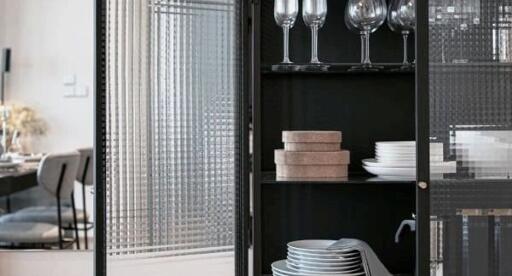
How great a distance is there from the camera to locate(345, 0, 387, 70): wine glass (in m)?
2.32

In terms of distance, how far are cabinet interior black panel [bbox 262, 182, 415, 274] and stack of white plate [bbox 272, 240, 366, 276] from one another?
223 millimetres

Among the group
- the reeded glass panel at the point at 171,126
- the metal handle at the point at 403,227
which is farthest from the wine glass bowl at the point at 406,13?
the metal handle at the point at 403,227

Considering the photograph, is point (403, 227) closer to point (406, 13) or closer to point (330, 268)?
point (330, 268)

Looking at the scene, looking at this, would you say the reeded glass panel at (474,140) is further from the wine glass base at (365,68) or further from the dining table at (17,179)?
the dining table at (17,179)

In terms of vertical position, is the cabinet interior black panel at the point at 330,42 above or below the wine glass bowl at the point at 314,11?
below

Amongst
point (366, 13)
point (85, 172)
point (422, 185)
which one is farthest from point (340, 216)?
point (85, 172)

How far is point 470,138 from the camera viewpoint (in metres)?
2.12

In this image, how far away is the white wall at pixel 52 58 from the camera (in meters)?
2.96

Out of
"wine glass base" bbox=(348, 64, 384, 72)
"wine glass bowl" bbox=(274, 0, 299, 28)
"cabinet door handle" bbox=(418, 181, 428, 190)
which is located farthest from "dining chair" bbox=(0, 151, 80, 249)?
"cabinet door handle" bbox=(418, 181, 428, 190)

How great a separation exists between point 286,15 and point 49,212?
1.39 meters

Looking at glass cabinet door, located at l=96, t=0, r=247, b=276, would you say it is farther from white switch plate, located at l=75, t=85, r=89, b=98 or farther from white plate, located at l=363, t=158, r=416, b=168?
white switch plate, located at l=75, t=85, r=89, b=98

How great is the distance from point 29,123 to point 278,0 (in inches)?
51.1

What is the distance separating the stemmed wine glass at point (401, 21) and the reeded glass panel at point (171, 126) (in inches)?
21.8

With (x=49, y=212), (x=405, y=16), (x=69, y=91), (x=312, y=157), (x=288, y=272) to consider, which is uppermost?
(x=405, y=16)
